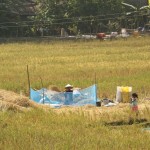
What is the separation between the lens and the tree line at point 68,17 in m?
34.5

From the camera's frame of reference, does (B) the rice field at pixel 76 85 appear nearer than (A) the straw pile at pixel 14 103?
Yes

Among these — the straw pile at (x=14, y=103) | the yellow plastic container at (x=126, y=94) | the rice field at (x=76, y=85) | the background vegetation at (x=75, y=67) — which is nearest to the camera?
the rice field at (x=76, y=85)

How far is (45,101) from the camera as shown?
466 inches

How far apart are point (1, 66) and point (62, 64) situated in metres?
2.39

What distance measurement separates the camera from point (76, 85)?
14.2m

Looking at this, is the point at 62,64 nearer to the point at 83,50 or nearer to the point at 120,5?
the point at 83,50

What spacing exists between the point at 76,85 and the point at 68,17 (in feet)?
72.4

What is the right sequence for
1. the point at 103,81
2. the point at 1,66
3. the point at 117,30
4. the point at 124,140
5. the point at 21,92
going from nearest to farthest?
the point at 124,140 → the point at 21,92 → the point at 103,81 → the point at 1,66 → the point at 117,30

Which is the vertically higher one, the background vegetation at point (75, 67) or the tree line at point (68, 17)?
the tree line at point (68, 17)

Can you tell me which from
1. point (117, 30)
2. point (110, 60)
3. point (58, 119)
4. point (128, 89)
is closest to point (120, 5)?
point (117, 30)

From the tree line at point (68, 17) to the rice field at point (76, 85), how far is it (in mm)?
5504

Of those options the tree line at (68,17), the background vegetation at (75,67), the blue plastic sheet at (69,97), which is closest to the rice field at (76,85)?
the background vegetation at (75,67)

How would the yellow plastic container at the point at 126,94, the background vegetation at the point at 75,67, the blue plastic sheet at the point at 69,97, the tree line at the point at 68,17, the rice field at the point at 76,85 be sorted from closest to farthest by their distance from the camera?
1. the rice field at the point at 76,85
2. the blue plastic sheet at the point at 69,97
3. the yellow plastic container at the point at 126,94
4. the background vegetation at the point at 75,67
5. the tree line at the point at 68,17

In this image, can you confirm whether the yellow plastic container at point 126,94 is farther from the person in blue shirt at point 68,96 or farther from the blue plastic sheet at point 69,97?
the person in blue shirt at point 68,96
